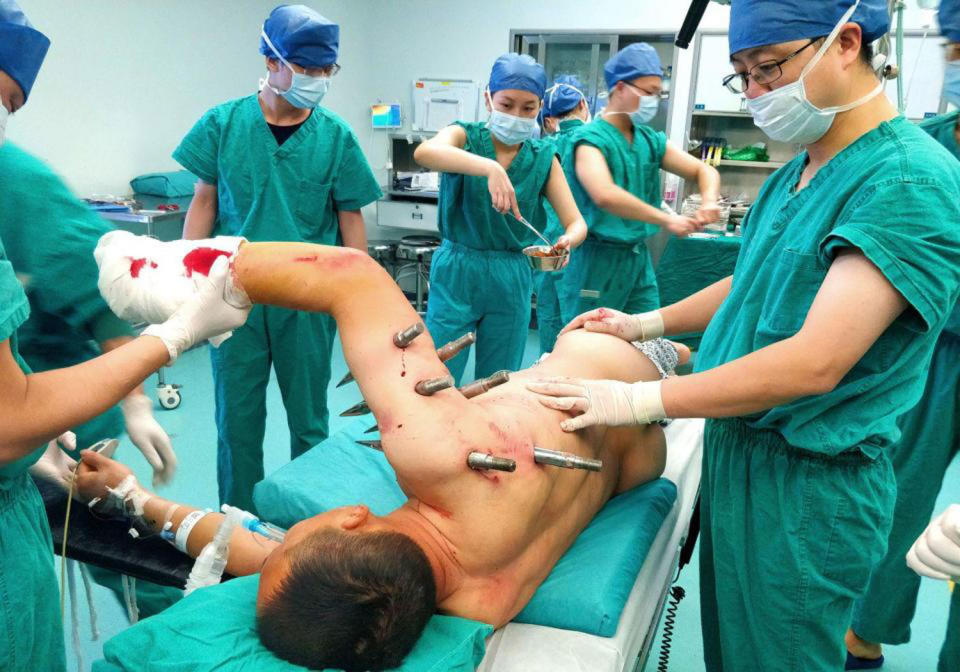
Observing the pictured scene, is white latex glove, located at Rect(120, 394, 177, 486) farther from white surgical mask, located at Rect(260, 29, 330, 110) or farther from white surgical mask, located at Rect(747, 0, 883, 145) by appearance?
white surgical mask, located at Rect(747, 0, 883, 145)

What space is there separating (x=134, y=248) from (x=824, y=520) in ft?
4.20

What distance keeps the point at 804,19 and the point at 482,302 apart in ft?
5.78

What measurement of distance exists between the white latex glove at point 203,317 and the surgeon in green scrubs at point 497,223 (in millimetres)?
1478

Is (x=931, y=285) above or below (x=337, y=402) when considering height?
above

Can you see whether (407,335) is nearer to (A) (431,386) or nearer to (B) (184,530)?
(A) (431,386)

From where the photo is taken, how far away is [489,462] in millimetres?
1178

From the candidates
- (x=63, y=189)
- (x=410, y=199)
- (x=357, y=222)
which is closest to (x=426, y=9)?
Result: (x=410, y=199)

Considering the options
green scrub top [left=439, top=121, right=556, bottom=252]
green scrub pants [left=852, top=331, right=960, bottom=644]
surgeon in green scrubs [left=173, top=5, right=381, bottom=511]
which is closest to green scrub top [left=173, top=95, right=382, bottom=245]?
surgeon in green scrubs [left=173, top=5, right=381, bottom=511]

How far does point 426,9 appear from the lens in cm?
599

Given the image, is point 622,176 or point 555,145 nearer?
point 622,176

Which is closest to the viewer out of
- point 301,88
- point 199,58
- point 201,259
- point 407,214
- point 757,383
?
point 757,383

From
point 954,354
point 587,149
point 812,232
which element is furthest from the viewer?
point 587,149

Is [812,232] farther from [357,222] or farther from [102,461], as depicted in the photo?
[357,222]

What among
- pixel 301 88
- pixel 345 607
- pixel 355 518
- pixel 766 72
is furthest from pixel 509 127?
pixel 345 607
